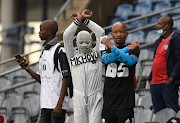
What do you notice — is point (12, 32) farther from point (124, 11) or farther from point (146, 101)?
point (146, 101)

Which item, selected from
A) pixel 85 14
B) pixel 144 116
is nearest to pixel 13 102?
pixel 144 116

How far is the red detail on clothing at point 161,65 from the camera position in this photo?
4.95 meters

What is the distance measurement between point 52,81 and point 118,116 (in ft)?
2.78

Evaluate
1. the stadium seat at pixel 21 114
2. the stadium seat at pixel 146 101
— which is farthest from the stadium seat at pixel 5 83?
the stadium seat at pixel 146 101

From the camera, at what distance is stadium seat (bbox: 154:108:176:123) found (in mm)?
4637

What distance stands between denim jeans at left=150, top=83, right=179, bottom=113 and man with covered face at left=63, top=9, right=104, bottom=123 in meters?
1.35

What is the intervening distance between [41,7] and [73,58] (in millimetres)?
13227

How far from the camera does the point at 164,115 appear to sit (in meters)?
4.76

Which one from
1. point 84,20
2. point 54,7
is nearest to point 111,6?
point 54,7

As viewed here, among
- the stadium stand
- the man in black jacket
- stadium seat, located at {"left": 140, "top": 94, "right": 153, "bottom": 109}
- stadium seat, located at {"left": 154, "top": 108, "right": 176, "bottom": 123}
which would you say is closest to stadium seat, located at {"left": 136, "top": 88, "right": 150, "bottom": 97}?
the stadium stand

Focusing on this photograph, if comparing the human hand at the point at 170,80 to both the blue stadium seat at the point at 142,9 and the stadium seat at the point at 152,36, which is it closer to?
the stadium seat at the point at 152,36

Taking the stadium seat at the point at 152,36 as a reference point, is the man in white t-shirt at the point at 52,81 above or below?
below

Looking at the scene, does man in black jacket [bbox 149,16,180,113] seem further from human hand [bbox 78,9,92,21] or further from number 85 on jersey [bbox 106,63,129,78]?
human hand [bbox 78,9,92,21]

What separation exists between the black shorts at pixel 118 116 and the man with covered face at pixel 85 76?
0.14 meters
